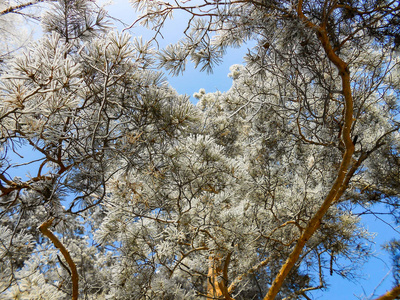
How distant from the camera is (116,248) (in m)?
2.43

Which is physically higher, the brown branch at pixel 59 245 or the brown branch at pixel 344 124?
the brown branch at pixel 344 124

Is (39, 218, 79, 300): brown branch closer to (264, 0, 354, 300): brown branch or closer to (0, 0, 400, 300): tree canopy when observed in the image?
(0, 0, 400, 300): tree canopy

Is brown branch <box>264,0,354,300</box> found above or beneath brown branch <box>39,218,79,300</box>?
above

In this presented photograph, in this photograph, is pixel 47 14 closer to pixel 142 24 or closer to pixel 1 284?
pixel 142 24

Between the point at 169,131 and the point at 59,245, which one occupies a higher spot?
the point at 169,131

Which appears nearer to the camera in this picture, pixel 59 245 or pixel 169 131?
pixel 59 245

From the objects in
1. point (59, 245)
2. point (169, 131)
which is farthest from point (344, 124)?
point (59, 245)

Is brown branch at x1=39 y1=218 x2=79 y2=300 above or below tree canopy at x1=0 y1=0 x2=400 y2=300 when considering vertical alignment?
below

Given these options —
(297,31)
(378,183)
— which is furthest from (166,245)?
(378,183)

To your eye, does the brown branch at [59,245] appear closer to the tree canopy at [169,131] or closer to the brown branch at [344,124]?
the tree canopy at [169,131]

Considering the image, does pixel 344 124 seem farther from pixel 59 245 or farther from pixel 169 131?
pixel 59 245

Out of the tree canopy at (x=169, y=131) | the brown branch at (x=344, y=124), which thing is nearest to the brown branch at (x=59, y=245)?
the tree canopy at (x=169, y=131)

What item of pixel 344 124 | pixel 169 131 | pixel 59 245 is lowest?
pixel 59 245

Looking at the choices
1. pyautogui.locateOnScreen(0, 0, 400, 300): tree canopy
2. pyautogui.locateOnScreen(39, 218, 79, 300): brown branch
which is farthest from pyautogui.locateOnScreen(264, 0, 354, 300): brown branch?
pyautogui.locateOnScreen(39, 218, 79, 300): brown branch
